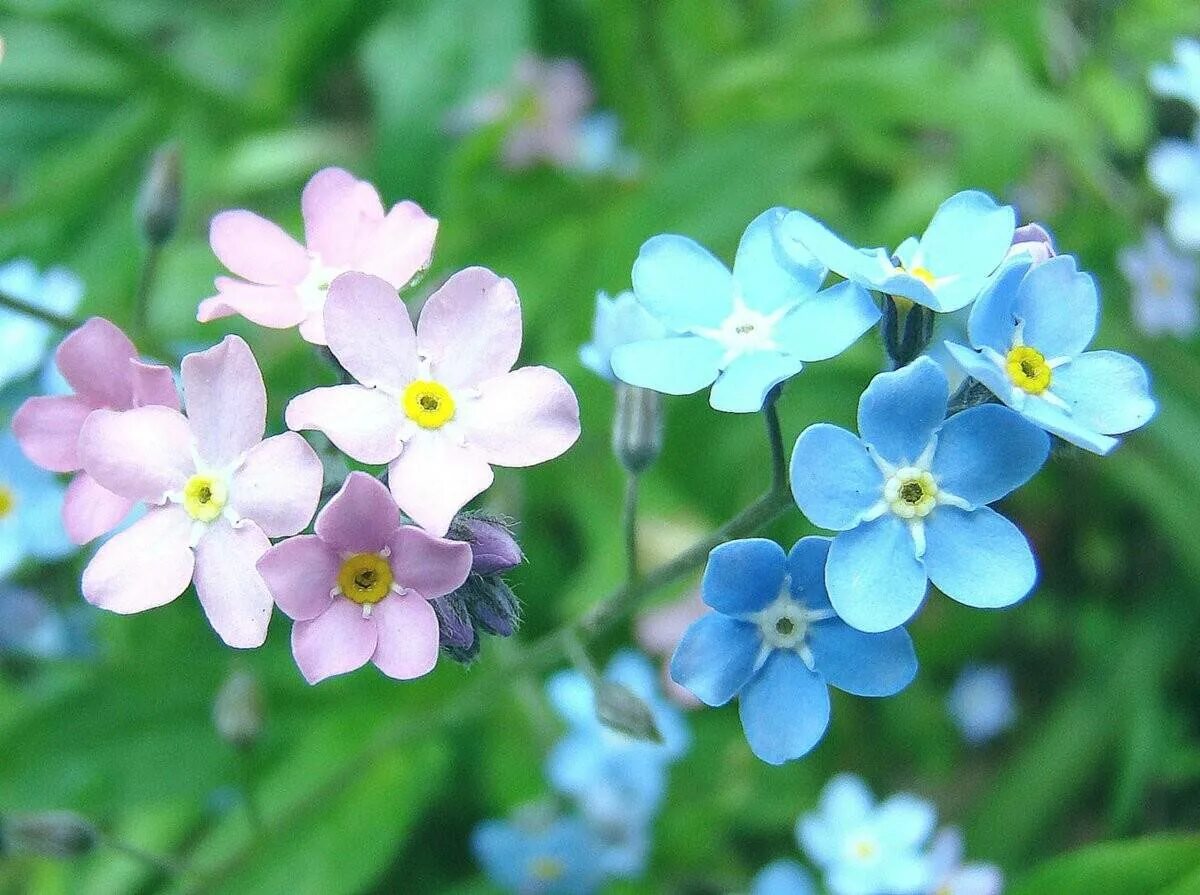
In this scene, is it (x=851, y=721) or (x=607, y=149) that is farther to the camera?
(x=607, y=149)

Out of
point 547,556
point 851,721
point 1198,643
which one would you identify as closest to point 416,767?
point 547,556

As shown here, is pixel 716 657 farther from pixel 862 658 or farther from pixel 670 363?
pixel 670 363

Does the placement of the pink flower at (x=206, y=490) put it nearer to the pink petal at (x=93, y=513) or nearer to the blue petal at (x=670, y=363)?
the pink petal at (x=93, y=513)

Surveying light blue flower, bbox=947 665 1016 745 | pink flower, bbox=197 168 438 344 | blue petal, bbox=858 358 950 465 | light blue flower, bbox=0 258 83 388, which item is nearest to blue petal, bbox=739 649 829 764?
blue petal, bbox=858 358 950 465

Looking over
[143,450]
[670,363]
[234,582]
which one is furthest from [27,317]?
[670,363]

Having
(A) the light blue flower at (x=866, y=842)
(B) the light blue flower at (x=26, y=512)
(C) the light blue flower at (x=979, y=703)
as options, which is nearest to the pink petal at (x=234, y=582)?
(B) the light blue flower at (x=26, y=512)

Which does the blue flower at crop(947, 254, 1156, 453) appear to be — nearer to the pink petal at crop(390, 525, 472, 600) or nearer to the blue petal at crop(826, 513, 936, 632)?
the blue petal at crop(826, 513, 936, 632)

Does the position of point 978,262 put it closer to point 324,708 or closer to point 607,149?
point 324,708
